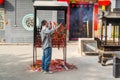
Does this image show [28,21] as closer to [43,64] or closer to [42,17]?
[42,17]

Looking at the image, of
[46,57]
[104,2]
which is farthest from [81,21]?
[46,57]

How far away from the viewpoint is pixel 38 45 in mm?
15898

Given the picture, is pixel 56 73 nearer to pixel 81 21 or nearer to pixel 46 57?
pixel 46 57

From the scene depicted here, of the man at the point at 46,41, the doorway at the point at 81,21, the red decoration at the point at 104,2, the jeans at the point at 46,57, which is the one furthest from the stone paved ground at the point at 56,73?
the doorway at the point at 81,21

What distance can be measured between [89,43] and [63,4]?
5.60m

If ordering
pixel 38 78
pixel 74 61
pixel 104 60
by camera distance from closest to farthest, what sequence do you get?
pixel 38 78 < pixel 104 60 < pixel 74 61

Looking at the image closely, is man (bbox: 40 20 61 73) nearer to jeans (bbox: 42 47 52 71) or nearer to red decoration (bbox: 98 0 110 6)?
jeans (bbox: 42 47 52 71)

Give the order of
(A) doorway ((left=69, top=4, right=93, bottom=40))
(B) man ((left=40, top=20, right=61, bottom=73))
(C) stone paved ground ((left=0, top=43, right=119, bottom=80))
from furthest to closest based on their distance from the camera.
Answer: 1. (A) doorway ((left=69, top=4, right=93, bottom=40))
2. (B) man ((left=40, top=20, right=61, bottom=73))
3. (C) stone paved ground ((left=0, top=43, right=119, bottom=80))

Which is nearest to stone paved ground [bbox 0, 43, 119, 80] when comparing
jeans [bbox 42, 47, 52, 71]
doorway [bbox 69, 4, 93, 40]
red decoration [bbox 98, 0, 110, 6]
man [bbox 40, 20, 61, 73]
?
jeans [bbox 42, 47, 52, 71]

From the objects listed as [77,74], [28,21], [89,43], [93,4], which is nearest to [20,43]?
[28,21]

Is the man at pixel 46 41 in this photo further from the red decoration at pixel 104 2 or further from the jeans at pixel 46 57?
the red decoration at pixel 104 2

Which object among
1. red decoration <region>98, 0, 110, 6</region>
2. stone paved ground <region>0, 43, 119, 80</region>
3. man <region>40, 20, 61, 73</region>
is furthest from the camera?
red decoration <region>98, 0, 110, 6</region>

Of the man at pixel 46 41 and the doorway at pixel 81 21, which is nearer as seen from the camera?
the man at pixel 46 41

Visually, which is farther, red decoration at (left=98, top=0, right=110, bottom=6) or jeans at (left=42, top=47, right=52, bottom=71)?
red decoration at (left=98, top=0, right=110, bottom=6)
